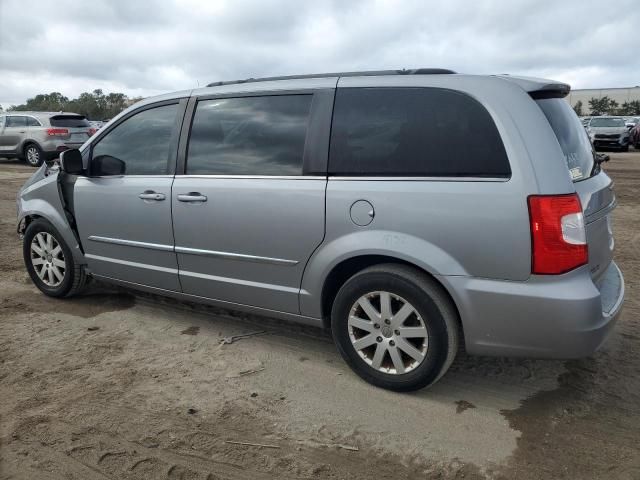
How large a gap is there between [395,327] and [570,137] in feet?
4.61

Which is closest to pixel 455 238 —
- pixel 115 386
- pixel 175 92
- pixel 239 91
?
pixel 239 91

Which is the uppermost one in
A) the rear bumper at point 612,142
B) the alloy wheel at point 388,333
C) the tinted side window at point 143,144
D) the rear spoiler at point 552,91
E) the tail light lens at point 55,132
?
the tail light lens at point 55,132

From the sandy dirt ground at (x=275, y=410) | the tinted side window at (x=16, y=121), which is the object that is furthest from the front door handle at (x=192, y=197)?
the tinted side window at (x=16, y=121)

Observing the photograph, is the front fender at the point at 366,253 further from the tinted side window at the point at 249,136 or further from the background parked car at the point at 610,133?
the background parked car at the point at 610,133

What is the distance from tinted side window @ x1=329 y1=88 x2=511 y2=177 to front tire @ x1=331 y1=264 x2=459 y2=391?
58 cm

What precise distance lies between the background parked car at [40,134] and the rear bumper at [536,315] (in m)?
14.9

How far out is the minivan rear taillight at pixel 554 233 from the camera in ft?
8.38

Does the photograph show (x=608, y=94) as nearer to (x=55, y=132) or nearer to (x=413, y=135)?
(x=55, y=132)

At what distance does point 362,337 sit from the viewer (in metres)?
3.13

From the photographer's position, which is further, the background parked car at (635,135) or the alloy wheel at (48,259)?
the background parked car at (635,135)

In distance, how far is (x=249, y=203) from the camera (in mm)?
3340

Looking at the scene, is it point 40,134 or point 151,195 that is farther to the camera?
point 40,134

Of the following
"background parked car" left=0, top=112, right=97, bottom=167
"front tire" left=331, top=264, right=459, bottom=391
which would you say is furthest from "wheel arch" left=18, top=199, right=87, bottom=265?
"background parked car" left=0, top=112, right=97, bottom=167

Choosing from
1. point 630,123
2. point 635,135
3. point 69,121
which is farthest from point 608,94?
point 69,121
